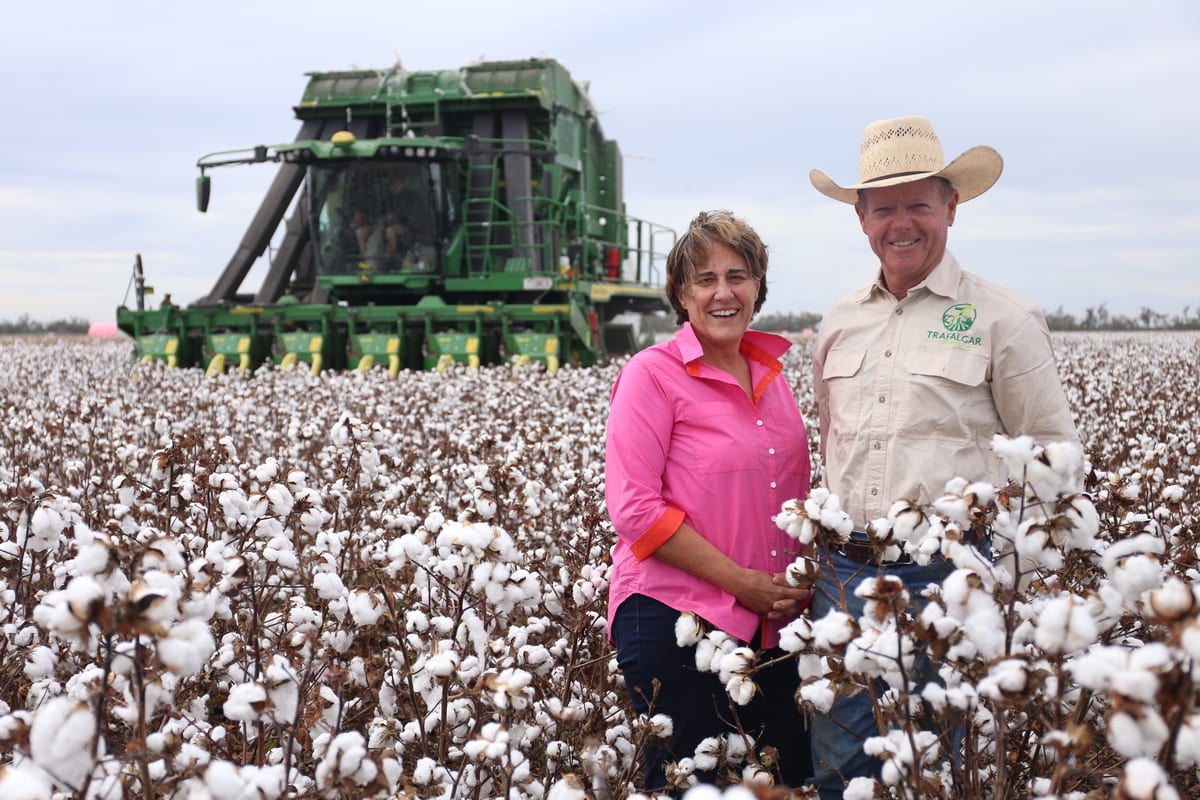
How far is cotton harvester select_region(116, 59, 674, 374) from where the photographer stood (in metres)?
16.0

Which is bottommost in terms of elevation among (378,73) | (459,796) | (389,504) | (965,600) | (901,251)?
(459,796)

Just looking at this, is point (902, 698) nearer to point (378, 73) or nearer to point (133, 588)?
point (133, 588)

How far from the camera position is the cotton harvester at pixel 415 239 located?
16016 mm

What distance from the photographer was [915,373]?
305 cm

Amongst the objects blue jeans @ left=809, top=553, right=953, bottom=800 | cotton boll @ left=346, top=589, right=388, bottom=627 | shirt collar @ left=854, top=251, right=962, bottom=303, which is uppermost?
shirt collar @ left=854, top=251, right=962, bottom=303

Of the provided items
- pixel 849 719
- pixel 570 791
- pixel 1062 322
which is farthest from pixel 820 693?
pixel 1062 322

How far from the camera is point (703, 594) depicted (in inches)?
117

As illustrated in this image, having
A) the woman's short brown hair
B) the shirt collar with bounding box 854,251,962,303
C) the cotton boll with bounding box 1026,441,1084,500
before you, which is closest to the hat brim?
the shirt collar with bounding box 854,251,962,303

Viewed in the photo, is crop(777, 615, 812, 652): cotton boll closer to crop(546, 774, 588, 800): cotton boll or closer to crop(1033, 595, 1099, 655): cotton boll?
crop(546, 774, 588, 800): cotton boll

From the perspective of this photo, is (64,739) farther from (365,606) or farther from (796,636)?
(796,636)

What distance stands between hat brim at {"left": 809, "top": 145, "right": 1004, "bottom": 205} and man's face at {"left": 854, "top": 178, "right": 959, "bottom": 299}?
4 centimetres

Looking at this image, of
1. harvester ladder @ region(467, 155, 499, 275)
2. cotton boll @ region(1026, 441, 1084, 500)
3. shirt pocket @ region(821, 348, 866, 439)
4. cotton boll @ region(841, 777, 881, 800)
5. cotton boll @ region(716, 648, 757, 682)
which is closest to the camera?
cotton boll @ region(1026, 441, 1084, 500)

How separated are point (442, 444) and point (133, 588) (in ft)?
15.5

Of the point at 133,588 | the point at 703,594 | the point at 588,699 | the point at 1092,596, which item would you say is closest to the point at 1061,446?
the point at 1092,596
